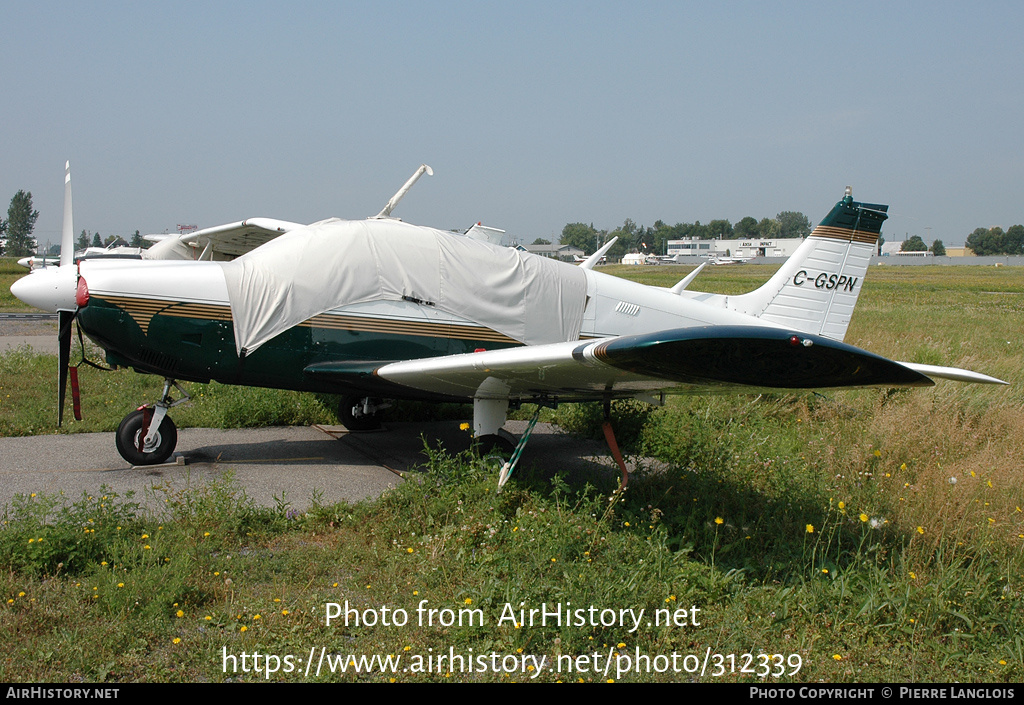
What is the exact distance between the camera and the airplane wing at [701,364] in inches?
123

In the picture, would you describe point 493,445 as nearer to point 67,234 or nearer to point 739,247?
point 67,234

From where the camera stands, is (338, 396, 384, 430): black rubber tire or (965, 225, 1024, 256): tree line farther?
(965, 225, 1024, 256): tree line

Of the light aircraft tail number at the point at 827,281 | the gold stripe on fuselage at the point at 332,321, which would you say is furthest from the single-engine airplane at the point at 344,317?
the light aircraft tail number at the point at 827,281

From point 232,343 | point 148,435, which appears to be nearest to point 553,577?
point 232,343

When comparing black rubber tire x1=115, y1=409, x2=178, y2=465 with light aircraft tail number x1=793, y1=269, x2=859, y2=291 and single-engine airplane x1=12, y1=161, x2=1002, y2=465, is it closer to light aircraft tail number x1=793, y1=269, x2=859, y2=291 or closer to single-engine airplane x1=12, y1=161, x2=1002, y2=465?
single-engine airplane x1=12, y1=161, x2=1002, y2=465

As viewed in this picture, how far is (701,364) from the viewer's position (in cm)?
345

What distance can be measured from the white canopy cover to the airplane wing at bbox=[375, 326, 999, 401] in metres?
1.52

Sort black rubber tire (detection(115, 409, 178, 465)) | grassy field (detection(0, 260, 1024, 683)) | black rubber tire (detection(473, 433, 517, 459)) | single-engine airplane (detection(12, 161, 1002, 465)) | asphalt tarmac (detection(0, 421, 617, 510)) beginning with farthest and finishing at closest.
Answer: black rubber tire (detection(115, 409, 178, 465)) → black rubber tire (detection(473, 433, 517, 459)) → single-engine airplane (detection(12, 161, 1002, 465)) → asphalt tarmac (detection(0, 421, 617, 510)) → grassy field (detection(0, 260, 1024, 683))

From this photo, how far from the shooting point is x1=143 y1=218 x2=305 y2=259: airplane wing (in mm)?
11289

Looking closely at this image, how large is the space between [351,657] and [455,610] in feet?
2.04

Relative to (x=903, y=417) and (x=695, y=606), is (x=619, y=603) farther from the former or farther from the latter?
(x=903, y=417)

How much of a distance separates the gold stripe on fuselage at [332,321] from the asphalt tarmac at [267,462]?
100 cm

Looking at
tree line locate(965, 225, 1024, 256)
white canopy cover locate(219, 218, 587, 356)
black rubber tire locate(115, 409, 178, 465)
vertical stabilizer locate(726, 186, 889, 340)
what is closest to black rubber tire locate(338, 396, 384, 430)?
black rubber tire locate(115, 409, 178, 465)

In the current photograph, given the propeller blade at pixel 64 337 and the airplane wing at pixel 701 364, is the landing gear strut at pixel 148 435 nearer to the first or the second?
the propeller blade at pixel 64 337
